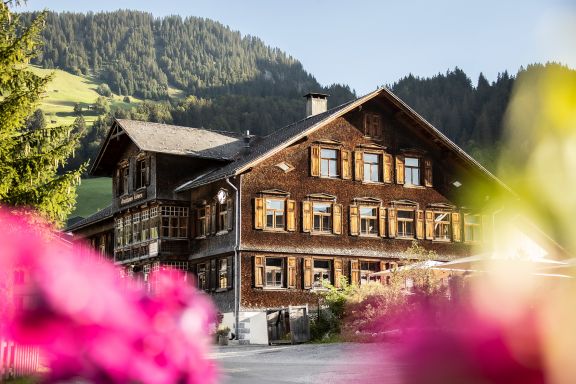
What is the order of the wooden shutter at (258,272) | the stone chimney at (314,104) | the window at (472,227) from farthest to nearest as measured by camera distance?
the stone chimney at (314,104) < the window at (472,227) < the wooden shutter at (258,272)

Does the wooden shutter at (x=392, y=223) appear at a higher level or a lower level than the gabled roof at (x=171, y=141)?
lower

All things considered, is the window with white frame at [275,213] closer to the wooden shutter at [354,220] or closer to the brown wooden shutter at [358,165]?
the wooden shutter at [354,220]

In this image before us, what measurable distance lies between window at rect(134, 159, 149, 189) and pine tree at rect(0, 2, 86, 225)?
53.4ft

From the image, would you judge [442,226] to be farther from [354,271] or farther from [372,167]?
[354,271]

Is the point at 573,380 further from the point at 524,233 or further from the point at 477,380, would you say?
the point at 524,233

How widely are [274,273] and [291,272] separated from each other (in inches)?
27.7

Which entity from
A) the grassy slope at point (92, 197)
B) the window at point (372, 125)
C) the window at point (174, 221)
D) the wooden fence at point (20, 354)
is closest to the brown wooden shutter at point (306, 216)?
the window at point (372, 125)

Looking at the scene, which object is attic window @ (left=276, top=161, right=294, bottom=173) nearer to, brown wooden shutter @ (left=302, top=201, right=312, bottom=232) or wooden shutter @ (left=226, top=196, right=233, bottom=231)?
brown wooden shutter @ (left=302, top=201, right=312, bottom=232)

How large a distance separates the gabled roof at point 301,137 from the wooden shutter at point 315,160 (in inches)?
32.5

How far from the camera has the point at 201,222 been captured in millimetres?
42000

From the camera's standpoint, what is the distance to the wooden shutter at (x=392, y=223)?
42.5 meters

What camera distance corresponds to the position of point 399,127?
43.4 metres

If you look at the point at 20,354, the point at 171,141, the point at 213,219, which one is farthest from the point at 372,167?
the point at 20,354

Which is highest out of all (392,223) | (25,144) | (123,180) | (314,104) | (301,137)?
(314,104)
